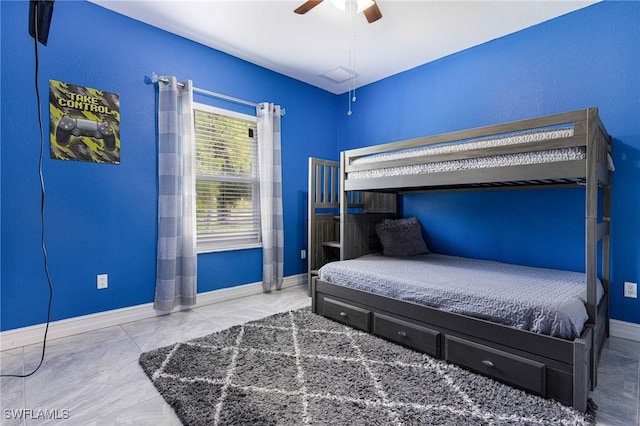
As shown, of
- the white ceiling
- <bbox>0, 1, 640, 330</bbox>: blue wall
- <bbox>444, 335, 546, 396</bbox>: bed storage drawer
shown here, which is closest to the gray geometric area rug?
<bbox>444, 335, 546, 396</bbox>: bed storage drawer

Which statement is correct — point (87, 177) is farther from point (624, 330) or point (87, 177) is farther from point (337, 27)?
point (624, 330)

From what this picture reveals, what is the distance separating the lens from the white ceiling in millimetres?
2395

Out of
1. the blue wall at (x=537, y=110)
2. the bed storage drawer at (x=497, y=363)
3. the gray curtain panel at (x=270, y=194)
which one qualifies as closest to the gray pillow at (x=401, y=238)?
the blue wall at (x=537, y=110)

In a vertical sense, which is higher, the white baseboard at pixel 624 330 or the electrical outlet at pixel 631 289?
the electrical outlet at pixel 631 289

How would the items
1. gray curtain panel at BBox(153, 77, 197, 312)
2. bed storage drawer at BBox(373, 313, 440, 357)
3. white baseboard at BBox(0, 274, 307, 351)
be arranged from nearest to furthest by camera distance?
bed storage drawer at BBox(373, 313, 440, 357)
white baseboard at BBox(0, 274, 307, 351)
gray curtain panel at BBox(153, 77, 197, 312)

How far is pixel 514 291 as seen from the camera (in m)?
1.74

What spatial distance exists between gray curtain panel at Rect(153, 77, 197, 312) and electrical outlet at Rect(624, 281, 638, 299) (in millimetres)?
3394

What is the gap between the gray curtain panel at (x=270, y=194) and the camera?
3.30 meters

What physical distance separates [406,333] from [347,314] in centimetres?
50

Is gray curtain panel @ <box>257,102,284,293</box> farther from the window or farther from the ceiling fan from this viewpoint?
the ceiling fan

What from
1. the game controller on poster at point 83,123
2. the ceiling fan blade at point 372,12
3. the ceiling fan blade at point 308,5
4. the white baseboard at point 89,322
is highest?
the ceiling fan blade at point 308,5

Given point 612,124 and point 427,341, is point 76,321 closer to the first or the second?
point 427,341

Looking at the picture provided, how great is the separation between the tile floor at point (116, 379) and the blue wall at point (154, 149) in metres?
0.31

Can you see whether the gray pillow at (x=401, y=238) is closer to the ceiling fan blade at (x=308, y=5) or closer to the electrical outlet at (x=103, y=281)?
the ceiling fan blade at (x=308, y=5)
